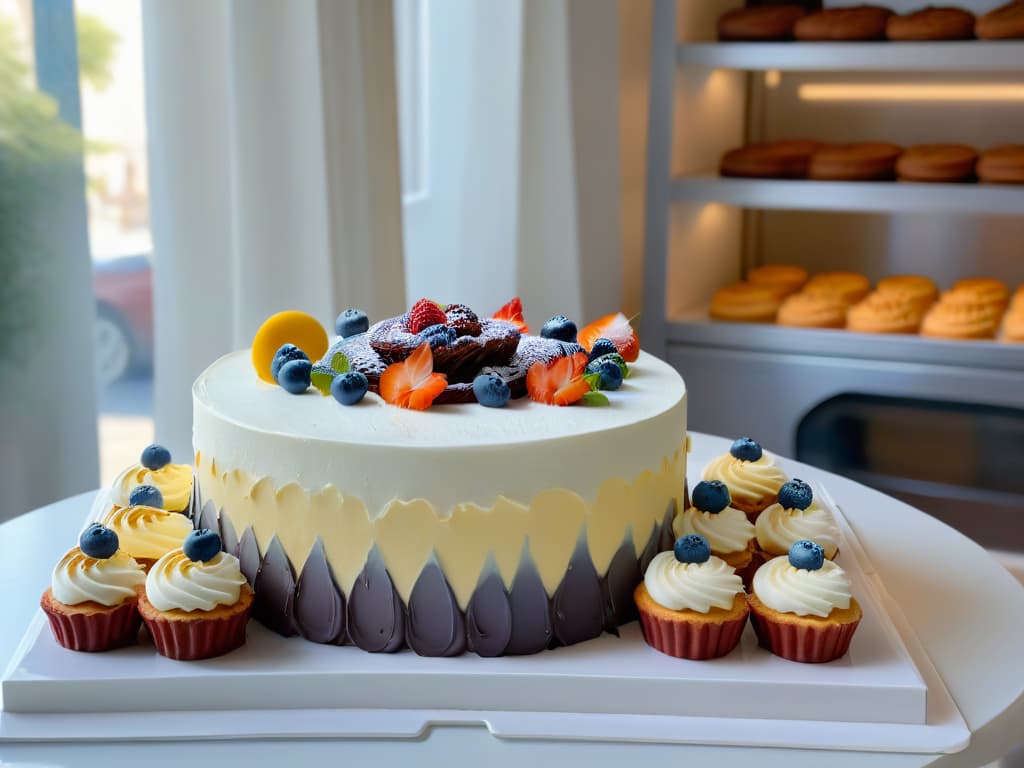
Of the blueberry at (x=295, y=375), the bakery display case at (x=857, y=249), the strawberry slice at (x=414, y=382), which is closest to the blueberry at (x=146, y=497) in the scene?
the blueberry at (x=295, y=375)

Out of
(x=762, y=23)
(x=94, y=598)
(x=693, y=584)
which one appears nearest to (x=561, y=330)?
(x=693, y=584)

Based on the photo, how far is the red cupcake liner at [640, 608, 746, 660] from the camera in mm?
1232

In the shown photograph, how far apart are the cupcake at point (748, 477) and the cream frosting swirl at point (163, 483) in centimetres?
67

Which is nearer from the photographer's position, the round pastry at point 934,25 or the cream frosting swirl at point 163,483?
the cream frosting swirl at point 163,483

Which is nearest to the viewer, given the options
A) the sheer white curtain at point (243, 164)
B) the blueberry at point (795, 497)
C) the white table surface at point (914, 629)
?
the white table surface at point (914, 629)

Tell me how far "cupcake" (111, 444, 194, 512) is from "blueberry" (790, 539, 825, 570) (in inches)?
29.5

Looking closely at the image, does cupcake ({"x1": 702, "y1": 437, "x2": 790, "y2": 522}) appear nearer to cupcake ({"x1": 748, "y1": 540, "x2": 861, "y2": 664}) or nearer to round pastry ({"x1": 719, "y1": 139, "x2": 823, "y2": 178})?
cupcake ({"x1": 748, "y1": 540, "x2": 861, "y2": 664})

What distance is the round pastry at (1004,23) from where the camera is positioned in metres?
2.85

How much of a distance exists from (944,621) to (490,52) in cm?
180

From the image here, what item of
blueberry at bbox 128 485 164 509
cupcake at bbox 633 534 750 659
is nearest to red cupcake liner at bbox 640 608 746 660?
cupcake at bbox 633 534 750 659

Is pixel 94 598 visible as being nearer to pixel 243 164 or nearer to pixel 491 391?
pixel 491 391

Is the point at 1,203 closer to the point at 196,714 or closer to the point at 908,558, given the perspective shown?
the point at 196,714

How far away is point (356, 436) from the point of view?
49.6 inches

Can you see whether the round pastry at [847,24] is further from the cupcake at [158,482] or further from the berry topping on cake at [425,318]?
the cupcake at [158,482]
